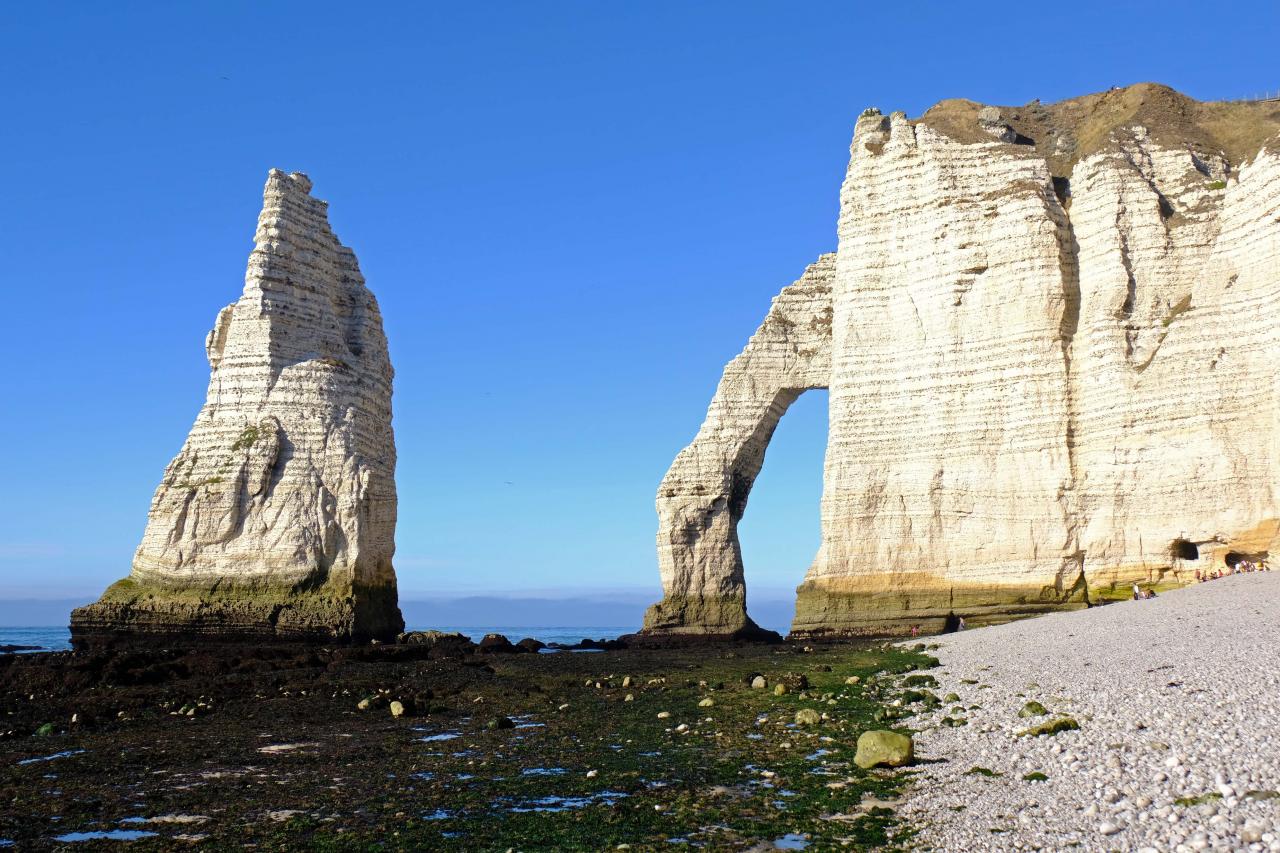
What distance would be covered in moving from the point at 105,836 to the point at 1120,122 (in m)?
29.4

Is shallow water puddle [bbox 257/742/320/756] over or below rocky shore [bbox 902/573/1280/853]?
below

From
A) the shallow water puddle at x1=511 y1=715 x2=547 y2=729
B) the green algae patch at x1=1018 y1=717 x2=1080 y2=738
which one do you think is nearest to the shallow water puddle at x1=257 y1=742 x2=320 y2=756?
the shallow water puddle at x1=511 y1=715 x2=547 y2=729

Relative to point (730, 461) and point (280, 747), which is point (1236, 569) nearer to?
point (730, 461)

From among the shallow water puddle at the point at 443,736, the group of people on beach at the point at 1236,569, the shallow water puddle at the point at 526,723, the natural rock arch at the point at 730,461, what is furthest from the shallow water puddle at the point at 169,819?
the natural rock arch at the point at 730,461

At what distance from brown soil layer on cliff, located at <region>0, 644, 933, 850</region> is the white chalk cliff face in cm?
961

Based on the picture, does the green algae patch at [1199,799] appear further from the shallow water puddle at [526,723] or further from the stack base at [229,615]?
the stack base at [229,615]

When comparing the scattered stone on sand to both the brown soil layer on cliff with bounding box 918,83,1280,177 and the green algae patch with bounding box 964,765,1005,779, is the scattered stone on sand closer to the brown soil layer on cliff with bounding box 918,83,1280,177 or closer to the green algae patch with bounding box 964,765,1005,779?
the green algae patch with bounding box 964,765,1005,779

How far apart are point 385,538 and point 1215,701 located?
26143 millimetres

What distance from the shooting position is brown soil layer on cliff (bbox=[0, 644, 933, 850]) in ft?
22.2

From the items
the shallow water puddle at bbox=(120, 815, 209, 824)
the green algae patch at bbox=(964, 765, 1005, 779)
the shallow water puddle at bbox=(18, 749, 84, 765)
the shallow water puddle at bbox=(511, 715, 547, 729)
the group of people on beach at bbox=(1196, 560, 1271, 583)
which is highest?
the group of people on beach at bbox=(1196, 560, 1271, 583)

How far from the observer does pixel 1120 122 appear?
1110 inches

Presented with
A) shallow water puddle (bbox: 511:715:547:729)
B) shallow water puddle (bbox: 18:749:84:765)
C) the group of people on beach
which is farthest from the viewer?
the group of people on beach

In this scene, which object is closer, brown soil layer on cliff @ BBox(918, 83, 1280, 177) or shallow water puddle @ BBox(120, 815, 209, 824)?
shallow water puddle @ BBox(120, 815, 209, 824)

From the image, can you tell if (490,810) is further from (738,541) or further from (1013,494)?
(738,541)
